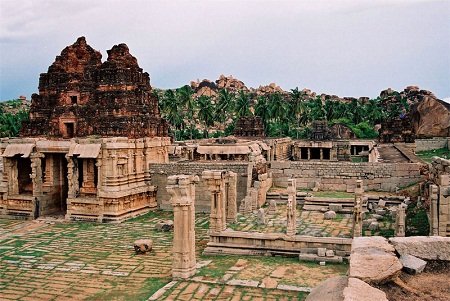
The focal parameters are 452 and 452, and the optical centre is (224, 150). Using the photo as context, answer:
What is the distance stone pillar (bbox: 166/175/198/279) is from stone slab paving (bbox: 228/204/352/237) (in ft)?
13.7

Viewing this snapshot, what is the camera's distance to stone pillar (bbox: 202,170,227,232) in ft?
46.2

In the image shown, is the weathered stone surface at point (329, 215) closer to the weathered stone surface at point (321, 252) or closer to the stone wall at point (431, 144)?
the weathered stone surface at point (321, 252)

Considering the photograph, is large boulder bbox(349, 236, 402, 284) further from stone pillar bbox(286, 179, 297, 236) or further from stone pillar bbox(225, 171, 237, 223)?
stone pillar bbox(225, 171, 237, 223)

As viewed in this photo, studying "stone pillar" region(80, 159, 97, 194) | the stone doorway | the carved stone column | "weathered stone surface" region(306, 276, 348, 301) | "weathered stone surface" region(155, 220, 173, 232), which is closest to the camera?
"weathered stone surface" region(306, 276, 348, 301)

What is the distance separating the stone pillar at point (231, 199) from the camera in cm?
1700

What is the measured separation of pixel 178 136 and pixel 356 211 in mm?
47189

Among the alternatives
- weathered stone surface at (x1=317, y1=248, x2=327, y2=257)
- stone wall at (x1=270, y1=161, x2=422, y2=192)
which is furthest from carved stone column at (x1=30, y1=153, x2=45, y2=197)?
weathered stone surface at (x1=317, y1=248, x2=327, y2=257)

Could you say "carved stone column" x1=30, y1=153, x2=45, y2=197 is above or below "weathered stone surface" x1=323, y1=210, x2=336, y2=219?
above

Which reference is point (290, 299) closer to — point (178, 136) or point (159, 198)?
point (159, 198)

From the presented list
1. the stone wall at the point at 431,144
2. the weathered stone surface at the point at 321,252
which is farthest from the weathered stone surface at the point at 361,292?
the stone wall at the point at 431,144

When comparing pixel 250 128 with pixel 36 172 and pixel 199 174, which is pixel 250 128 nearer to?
pixel 199 174

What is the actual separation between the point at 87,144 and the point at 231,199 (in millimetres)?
7361

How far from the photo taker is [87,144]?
20172 millimetres

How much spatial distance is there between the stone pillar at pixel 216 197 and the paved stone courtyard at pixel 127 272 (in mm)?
990
